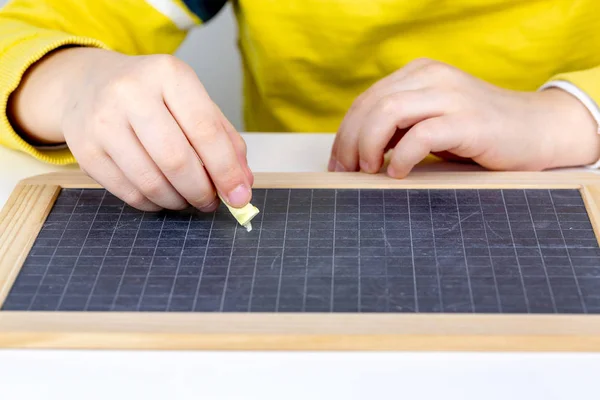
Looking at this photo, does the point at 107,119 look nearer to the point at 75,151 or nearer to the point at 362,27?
the point at 75,151

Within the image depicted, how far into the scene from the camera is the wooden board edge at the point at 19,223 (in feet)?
1.66

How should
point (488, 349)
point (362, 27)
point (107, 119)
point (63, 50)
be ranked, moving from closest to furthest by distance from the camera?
point (488, 349) → point (107, 119) → point (63, 50) → point (362, 27)

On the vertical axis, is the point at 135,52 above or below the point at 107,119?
below

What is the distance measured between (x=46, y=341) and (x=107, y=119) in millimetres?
182

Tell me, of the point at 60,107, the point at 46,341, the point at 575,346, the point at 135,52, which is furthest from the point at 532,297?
the point at 135,52

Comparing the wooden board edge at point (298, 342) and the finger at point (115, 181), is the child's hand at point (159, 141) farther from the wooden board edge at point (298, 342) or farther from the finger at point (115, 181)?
the wooden board edge at point (298, 342)

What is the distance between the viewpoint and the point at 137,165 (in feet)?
1.79

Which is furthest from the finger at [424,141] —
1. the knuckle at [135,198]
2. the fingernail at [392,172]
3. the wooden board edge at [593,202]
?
the knuckle at [135,198]

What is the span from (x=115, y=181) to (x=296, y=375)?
0.77 feet

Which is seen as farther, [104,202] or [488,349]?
[104,202]

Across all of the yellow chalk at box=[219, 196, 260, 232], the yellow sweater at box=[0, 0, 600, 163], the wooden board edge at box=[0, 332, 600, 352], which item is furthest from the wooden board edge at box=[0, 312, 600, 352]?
the yellow sweater at box=[0, 0, 600, 163]

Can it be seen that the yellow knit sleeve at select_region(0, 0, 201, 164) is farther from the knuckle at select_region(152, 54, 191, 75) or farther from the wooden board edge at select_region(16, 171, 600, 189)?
the knuckle at select_region(152, 54, 191, 75)

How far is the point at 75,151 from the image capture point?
1.88ft

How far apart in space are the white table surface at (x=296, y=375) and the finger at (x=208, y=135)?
14cm
